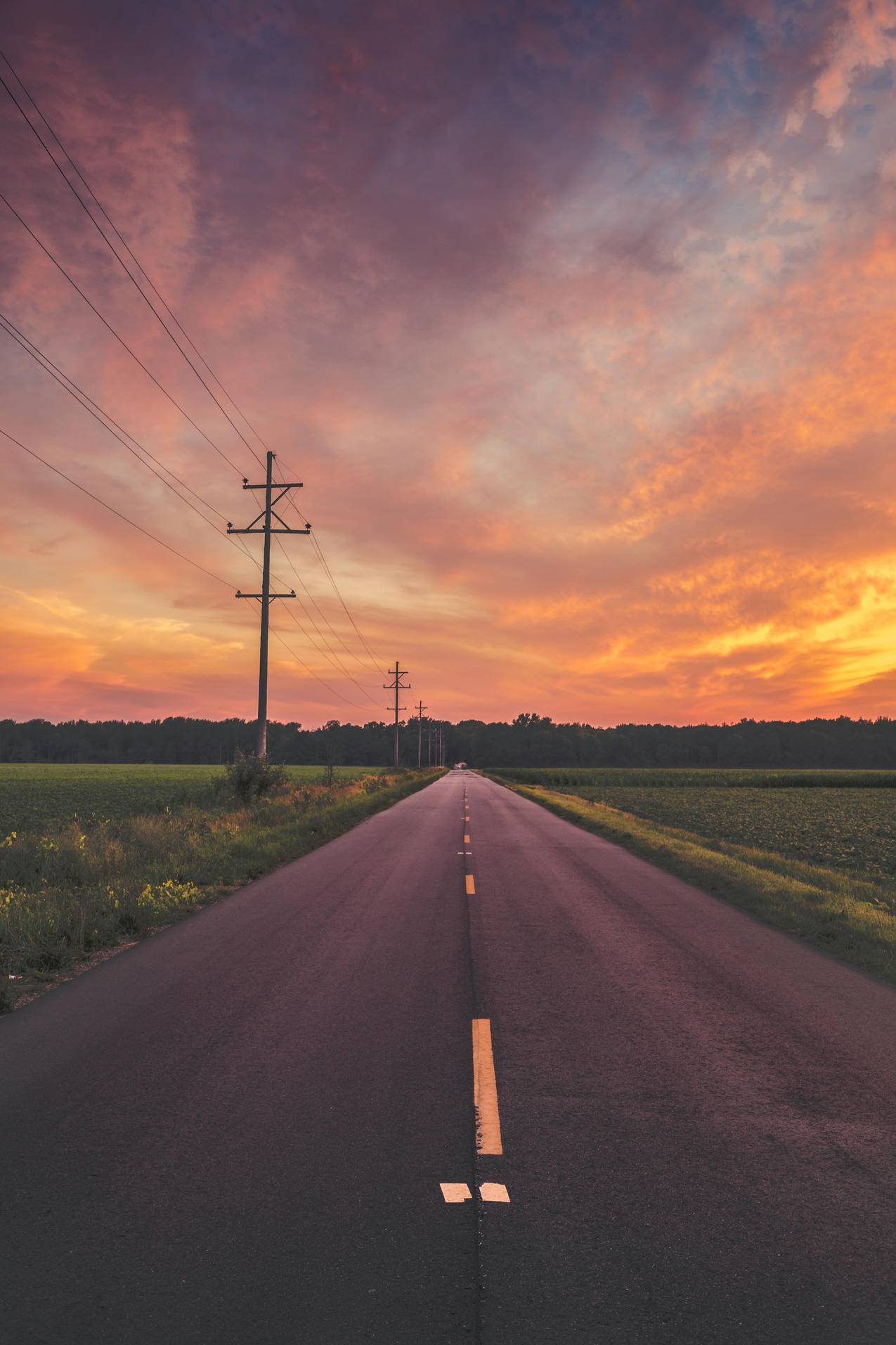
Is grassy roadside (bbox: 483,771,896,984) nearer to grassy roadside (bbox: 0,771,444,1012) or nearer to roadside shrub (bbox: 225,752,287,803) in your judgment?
grassy roadside (bbox: 0,771,444,1012)

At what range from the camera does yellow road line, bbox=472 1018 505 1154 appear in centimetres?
432

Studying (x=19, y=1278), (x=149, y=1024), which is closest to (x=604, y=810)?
(x=149, y=1024)

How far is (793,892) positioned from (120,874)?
37.1ft

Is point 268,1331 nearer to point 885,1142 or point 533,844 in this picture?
point 885,1142

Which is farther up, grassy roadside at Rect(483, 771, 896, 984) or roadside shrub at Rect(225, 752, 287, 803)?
roadside shrub at Rect(225, 752, 287, 803)

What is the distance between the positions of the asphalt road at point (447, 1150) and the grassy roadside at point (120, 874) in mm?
956

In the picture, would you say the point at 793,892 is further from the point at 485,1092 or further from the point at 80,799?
the point at 80,799

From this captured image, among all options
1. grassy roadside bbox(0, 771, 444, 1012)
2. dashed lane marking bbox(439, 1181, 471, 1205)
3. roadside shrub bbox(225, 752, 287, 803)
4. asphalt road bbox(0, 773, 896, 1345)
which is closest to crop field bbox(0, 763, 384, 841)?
roadside shrub bbox(225, 752, 287, 803)

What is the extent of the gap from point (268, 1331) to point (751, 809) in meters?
42.1

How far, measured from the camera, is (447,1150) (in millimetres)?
4234

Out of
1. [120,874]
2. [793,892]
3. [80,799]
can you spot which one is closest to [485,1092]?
[793,892]

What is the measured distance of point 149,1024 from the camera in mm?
6297

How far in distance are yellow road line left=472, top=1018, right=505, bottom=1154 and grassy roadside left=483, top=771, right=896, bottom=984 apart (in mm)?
4676

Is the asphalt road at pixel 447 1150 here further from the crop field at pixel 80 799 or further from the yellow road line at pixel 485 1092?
the crop field at pixel 80 799
